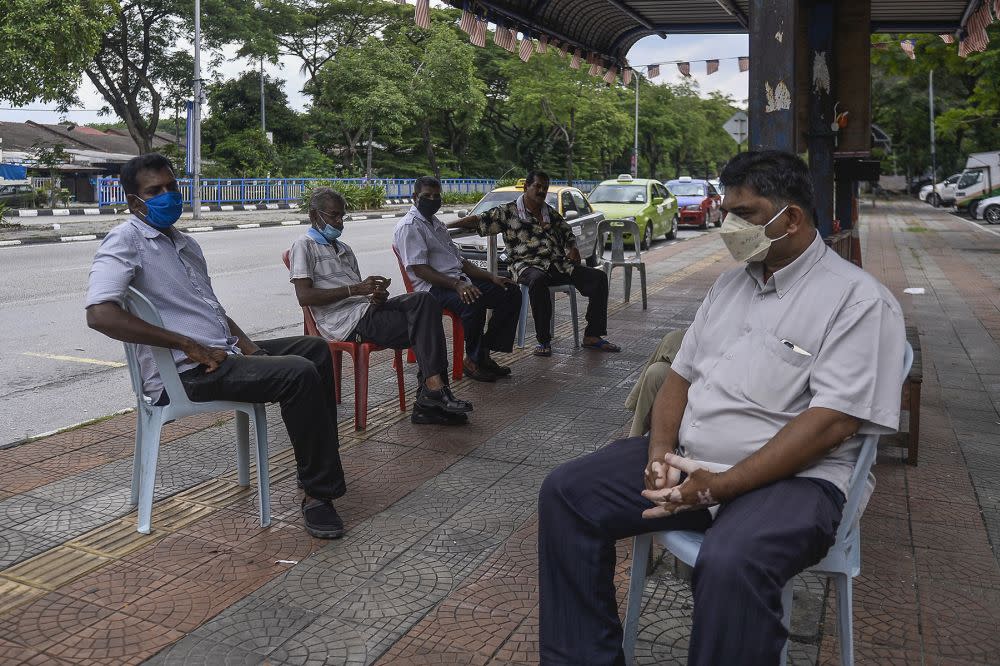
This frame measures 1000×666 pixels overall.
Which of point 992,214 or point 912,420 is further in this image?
point 992,214

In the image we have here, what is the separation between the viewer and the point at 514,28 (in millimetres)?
8469

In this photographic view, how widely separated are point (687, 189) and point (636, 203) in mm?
9580

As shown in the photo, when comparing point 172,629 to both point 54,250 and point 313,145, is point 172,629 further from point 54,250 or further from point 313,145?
point 313,145

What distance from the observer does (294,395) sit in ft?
12.7

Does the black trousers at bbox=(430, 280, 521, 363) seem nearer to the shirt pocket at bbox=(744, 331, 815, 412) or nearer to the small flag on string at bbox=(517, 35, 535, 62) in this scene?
the small flag on string at bbox=(517, 35, 535, 62)

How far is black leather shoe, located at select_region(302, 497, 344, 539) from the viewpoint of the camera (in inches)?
152

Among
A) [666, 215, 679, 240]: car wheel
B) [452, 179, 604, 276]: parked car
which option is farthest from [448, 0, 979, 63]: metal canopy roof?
[666, 215, 679, 240]: car wheel

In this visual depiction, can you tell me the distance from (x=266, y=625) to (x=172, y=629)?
303 millimetres

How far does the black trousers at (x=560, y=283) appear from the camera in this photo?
7.69m

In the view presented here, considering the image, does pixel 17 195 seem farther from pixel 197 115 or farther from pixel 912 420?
pixel 912 420

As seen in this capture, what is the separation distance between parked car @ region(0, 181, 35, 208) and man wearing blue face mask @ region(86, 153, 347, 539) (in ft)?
90.8

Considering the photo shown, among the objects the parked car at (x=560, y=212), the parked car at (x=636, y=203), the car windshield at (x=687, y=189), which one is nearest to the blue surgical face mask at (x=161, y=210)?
the parked car at (x=560, y=212)

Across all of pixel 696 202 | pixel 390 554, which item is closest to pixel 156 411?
pixel 390 554

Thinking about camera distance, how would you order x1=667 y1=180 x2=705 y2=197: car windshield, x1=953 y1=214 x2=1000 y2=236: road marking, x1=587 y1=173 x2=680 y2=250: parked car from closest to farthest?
x1=587 y1=173 x2=680 y2=250: parked car, x1=953 y1=214 x2=1000 y2=236: road marking, x1=667 y1=180 x2=705 y2=197: car windshield
